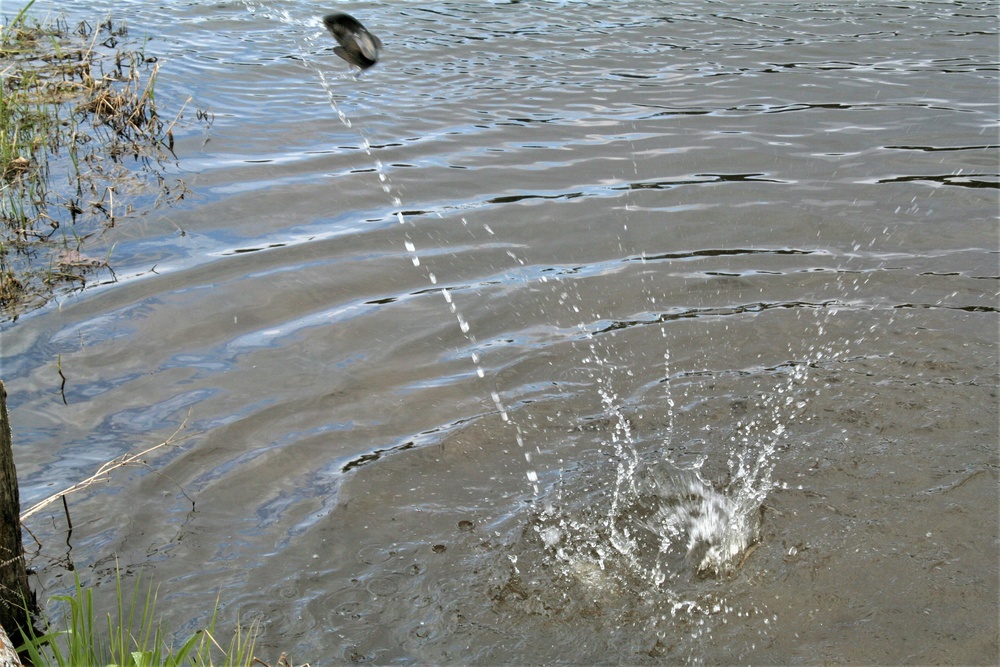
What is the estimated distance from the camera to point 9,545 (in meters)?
2.82

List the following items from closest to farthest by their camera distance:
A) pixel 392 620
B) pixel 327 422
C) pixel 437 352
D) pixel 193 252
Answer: pixel 392 620 < pixel 327 422 < pixel 437 352 < pixel 193 252

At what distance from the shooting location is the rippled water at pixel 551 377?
131 inches

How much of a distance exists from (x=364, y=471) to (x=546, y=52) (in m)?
6.57

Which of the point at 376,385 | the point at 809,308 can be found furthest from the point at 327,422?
the point at 809,308

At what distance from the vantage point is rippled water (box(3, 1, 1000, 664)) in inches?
131

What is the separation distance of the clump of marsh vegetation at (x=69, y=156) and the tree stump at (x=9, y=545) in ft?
8.30

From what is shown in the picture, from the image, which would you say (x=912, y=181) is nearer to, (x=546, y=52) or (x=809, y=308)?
(x=809, y=308)

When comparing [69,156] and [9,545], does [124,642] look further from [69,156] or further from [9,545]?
[69,156]

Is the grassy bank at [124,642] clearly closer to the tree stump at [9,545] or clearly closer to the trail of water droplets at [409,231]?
the tree stump at [9,545]

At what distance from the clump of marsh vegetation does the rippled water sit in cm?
26

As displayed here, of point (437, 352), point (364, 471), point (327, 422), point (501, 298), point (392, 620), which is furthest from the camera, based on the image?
point (501, 298)

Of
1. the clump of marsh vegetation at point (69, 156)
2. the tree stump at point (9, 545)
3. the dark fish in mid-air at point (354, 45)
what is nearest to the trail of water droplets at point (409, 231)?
the dark fish in mid-air at point (354, 45)

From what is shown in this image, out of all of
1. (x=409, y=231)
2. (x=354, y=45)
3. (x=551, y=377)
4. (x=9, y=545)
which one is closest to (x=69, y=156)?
(x=354, y=45)

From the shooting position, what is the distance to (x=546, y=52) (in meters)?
9.47
